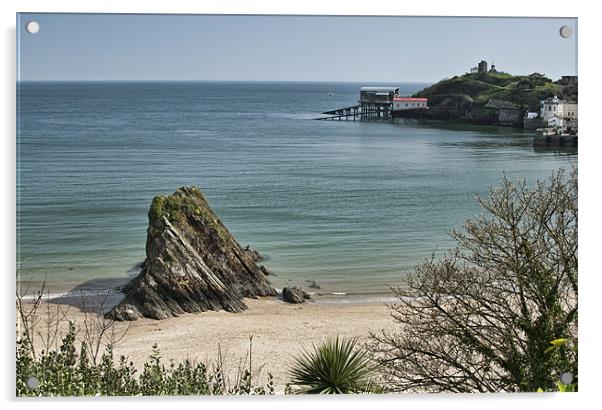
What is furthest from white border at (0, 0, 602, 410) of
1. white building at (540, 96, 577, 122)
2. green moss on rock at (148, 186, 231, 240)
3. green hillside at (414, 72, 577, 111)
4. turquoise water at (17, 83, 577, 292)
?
green moss on rock at (148, 186, 231, 240)

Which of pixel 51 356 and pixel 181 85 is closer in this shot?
pixel 51 356

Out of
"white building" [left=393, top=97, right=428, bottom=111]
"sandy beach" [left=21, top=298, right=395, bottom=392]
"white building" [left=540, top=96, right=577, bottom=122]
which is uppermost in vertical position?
"white building" [left=393, top=97, right=428, bottom=111]

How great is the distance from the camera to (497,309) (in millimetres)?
5531

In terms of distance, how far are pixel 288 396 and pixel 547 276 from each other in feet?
5.73

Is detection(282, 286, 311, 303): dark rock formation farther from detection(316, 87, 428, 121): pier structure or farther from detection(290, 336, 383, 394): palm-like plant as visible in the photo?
detection(316, 87, 428, 121): pier structure

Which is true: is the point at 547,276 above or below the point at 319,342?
above

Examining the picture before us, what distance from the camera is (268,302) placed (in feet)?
18.6

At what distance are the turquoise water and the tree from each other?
0.66 feet

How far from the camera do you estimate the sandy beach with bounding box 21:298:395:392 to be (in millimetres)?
5504

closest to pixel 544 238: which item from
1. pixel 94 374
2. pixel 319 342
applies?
pixel 319 342

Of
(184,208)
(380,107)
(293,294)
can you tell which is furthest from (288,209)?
(380,107)
